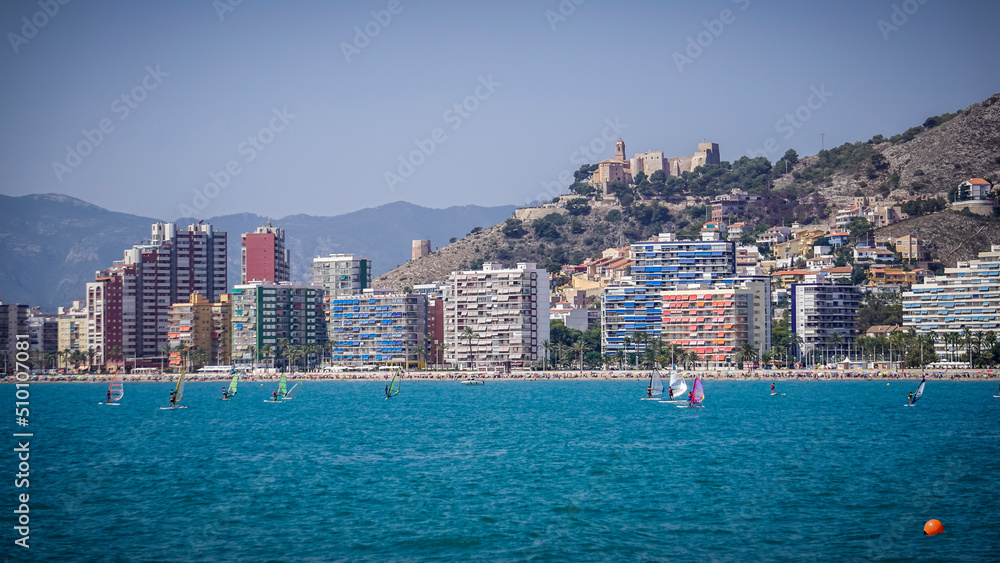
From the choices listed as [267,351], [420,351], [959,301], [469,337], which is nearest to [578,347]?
[469,337]

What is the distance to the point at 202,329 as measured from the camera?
570 feet

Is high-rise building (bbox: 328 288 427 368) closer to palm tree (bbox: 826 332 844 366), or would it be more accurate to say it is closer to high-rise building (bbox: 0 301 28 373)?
high-rise building (bbox: 0 301 28 373)

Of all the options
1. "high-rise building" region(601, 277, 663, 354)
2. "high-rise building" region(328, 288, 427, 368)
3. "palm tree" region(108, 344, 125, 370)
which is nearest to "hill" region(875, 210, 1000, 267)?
"high-rise building" region(601, 277, 663, 354)

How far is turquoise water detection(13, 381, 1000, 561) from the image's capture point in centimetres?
2834

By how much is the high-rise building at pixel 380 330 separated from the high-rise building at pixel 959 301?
77.8 meters

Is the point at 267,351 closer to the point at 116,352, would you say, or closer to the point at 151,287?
the point at 116,352

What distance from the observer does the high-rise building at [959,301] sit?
486 feet

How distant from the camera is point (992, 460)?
4362 cm

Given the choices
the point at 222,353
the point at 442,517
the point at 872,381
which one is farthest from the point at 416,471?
the point at 222,353

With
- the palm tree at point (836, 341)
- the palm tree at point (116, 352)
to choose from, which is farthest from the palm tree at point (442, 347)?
the palm tree at point (836, 341)

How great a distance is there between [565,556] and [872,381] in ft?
375

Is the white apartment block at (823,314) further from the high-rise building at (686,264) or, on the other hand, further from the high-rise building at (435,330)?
the high-rise building at (435,330)

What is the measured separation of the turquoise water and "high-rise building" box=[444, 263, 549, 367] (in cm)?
8710

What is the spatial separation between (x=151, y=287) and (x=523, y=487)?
153 meters
